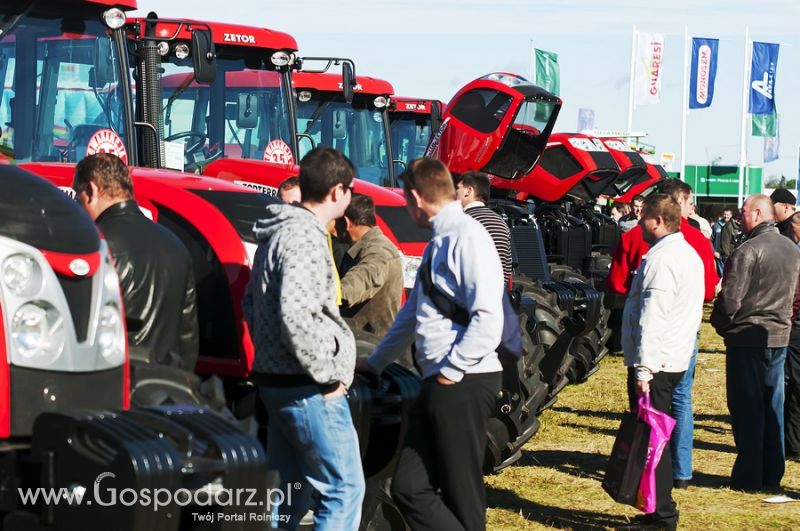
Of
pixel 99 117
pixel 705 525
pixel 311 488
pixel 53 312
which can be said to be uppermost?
pixel 99 117

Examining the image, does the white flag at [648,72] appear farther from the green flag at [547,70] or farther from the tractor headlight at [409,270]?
the tractor headlight at [409,270]

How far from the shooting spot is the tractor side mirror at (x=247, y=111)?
9680 mm

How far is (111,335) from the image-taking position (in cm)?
→ 397

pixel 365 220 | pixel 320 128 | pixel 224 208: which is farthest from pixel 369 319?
pixel 320 128

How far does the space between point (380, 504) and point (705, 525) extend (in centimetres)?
232

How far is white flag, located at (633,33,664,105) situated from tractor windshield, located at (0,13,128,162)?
108ft

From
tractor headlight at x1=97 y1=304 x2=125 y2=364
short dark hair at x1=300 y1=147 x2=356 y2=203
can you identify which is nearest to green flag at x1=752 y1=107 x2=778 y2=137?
short dark hair at x1=300 y1=147 x2=356 y2=203

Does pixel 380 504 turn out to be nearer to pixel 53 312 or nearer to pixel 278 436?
pixel 278 436

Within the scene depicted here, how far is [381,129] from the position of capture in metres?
14.5

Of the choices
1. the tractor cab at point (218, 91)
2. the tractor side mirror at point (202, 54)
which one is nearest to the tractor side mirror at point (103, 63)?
the tractor cab at point (218, 91)

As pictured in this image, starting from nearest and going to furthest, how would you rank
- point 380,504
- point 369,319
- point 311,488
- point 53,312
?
1. point 53,312
2. point 311,488
3. point 380,504
4. point 369,319

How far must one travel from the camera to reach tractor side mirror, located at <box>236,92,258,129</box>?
9680 mm

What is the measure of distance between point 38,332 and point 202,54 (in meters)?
4.62

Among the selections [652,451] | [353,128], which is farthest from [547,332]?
[353,128]
